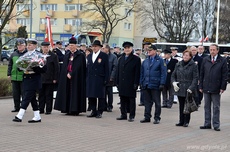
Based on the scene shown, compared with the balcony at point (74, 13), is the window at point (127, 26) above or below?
below

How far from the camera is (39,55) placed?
36.6 feet

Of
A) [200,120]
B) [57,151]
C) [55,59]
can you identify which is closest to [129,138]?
[57,151]

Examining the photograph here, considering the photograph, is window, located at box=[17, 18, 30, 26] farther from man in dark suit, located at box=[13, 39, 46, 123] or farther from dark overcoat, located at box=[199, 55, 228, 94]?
dark overcoat, located at box=[199, 55, 228, 94]

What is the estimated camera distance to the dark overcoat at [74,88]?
1296 centimetres

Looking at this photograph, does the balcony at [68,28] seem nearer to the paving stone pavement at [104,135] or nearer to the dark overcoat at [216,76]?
the paving stone pavement at [104,135]

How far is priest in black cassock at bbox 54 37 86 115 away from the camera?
12992 millimetres

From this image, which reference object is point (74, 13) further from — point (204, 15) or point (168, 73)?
point (168, 73)

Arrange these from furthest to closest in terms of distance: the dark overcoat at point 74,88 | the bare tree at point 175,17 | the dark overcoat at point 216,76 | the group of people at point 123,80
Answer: the bare tree at point 175,17 → the dark overcoat at point 74,88 → the group of people at point 123,80 → the dark overcoat at point 216,76

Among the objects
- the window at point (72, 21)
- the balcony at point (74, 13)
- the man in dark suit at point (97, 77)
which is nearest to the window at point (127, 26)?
the window at point (72, 21)

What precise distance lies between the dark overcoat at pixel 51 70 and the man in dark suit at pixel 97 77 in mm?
1137

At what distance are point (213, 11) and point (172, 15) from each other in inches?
209

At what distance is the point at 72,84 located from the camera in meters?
13.0

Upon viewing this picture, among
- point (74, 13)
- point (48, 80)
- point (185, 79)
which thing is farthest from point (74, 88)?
point (74, 13)

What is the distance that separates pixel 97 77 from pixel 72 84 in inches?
30.4
